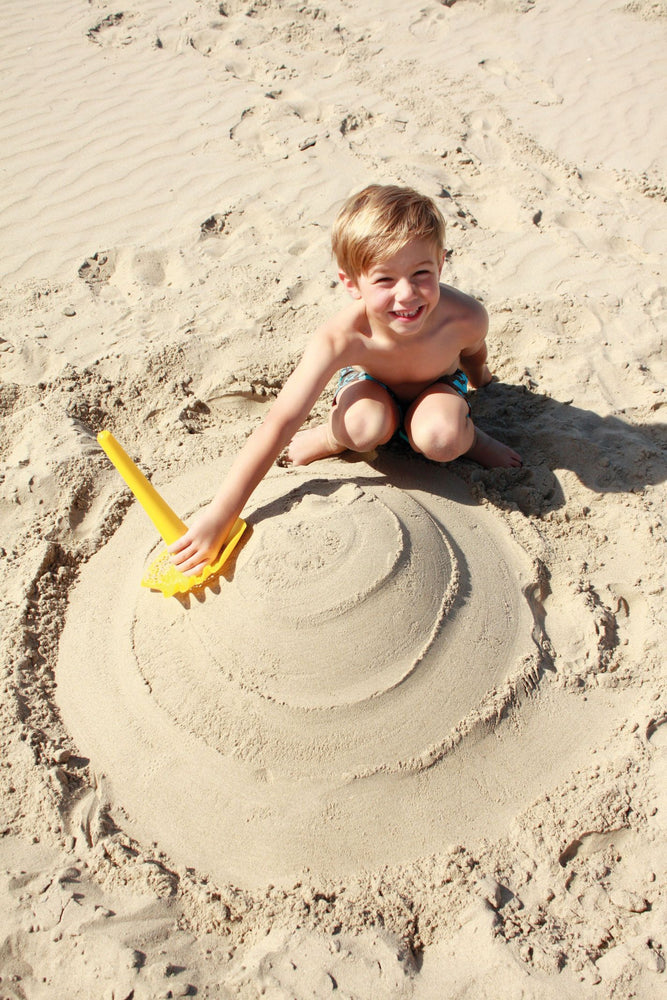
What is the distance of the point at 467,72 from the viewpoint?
5.32m

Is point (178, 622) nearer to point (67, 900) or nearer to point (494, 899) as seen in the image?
point (67, 900)

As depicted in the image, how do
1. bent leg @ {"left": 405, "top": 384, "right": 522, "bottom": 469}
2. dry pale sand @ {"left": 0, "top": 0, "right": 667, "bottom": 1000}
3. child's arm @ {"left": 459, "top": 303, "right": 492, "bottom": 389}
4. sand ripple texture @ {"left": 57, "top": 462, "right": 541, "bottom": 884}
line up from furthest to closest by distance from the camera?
1. child's arm @ {"left": 459, "top": 303, "right": 492, "bottom": 389}
2. bent leg @ {"left": 405, "top": 384, "right": 522, "bottom": 469}
3. sand ripple texture @ {"left": 57, "top": 462, "right": 541, "bottom": 884}
4. dry pale sand @ {"left": 0, "top": 0, "right": 667, "bottom": 1000}

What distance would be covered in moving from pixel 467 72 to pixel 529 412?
11.9 feet

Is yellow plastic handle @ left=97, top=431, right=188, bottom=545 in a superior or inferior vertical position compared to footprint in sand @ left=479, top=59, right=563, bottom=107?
superior

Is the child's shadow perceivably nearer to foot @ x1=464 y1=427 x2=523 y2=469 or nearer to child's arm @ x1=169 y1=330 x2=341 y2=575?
foot @ x1=464 y1=427 x2=523 y2=469

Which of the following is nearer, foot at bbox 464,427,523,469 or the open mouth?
the open mouth

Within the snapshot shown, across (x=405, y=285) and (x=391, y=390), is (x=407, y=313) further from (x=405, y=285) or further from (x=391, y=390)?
(x=391, y=390)

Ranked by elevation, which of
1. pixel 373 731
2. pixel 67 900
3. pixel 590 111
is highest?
pixel 67 900

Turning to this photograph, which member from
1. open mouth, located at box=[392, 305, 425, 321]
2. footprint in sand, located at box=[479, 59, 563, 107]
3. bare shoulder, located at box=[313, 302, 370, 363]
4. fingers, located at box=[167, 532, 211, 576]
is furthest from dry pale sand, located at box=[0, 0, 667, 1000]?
footprint in sand, located at box=[479, 59, 563, 107]

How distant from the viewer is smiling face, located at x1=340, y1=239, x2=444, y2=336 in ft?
7.16

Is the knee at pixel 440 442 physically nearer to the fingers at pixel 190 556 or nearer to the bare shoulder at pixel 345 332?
the bare shoulder at pixel 345 332

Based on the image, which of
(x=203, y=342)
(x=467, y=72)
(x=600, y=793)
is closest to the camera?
(x=600, y=793)

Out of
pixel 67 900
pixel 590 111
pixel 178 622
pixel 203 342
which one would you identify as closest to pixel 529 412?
pixel 203 342

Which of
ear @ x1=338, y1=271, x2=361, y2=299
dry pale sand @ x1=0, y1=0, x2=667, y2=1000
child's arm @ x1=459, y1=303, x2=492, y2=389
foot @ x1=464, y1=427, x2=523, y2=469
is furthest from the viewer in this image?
foot @ x1=464, y1=427, x2=523, y2=469
